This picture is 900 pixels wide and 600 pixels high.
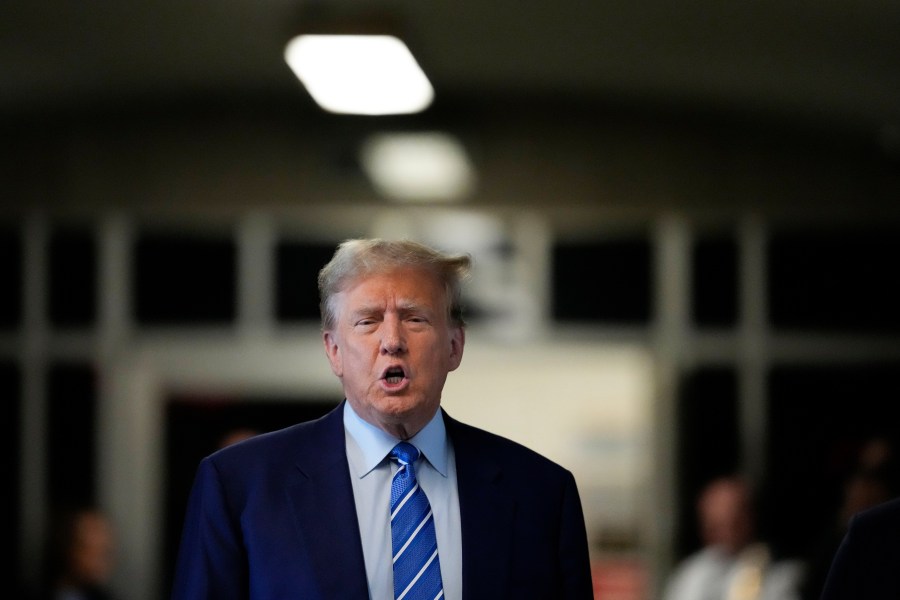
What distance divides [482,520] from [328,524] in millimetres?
222

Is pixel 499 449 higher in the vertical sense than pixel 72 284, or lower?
lower

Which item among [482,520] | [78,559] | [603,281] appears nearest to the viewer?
[482,520]

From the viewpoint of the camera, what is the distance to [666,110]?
26.1ft

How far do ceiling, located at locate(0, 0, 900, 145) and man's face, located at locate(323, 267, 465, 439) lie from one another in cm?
310

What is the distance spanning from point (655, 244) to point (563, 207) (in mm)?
557

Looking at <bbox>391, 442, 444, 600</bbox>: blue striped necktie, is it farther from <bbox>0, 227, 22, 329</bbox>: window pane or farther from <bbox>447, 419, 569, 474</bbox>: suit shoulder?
<bbox>0, 227, 22, 329</bbox>: window pane

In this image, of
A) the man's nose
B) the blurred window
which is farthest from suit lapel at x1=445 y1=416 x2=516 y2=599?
the blurred window

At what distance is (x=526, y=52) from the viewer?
6.80 meters

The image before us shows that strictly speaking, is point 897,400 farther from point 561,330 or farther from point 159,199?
point 159,199

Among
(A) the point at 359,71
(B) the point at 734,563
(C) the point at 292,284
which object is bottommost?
(B) the point at 734,563

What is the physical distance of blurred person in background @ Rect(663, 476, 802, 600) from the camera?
537 cm

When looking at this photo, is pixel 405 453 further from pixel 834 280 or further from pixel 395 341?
pixel 834 280

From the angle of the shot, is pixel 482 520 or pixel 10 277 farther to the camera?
pixel 10 277

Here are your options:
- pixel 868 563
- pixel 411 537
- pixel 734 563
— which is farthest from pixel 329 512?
pixel 734 563
